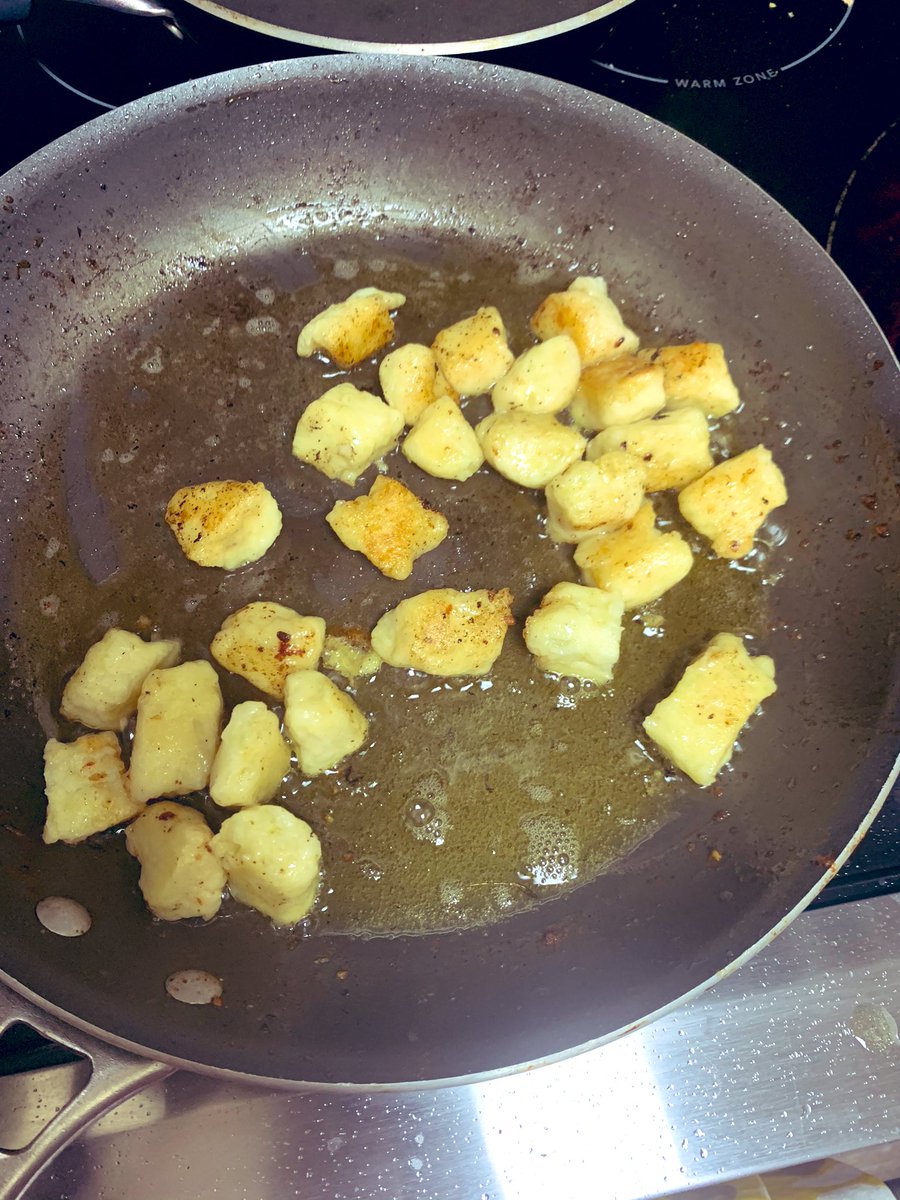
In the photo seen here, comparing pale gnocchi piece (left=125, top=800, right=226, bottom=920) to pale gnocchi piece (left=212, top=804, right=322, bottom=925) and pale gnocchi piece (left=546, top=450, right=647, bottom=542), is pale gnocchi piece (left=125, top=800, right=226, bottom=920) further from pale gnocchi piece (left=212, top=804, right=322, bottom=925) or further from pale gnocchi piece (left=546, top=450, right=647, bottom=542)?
pale gnocchi piece (left=546, top=450, right=647, bottom=542)

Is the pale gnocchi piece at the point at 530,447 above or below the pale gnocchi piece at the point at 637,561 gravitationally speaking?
above


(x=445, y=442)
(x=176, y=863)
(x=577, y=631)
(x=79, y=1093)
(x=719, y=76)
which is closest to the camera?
(x=79, y=1093)

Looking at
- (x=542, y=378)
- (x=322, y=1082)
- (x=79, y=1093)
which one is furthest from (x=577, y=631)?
(x=79, y=1093)

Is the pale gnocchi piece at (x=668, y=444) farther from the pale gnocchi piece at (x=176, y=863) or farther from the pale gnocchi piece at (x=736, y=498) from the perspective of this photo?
the pale gnocchi piece at (x=176, y=863)

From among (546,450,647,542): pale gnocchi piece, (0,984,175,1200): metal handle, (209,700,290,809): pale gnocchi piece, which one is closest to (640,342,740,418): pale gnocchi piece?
(546,450,647,542): pale gnocchi piece

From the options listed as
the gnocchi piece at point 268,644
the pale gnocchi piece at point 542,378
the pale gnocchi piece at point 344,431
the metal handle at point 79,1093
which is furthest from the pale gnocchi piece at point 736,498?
the metal handle at point 79,1093

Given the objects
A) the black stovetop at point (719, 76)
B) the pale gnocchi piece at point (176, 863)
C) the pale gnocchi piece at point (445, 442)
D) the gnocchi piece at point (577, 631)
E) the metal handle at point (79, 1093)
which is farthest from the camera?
the black stovetop at point (719, 76)

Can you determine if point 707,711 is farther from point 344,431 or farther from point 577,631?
point 344,431
